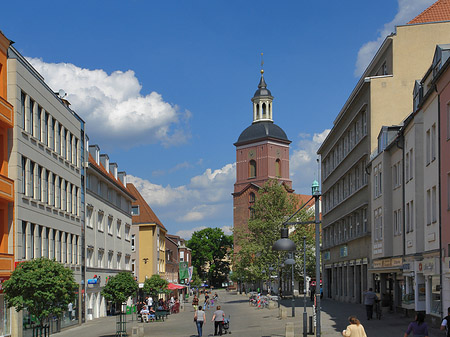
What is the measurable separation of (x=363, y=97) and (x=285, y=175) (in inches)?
3627

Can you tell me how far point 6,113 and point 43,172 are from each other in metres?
7.00

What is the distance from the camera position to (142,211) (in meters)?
82.5

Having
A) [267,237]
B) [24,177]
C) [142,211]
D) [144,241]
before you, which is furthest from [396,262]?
[142,211]

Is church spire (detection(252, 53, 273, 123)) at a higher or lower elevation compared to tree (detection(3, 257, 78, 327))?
higher

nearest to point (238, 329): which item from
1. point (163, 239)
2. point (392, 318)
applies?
point (392, 318)

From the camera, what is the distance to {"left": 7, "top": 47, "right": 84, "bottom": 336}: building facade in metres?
32.9

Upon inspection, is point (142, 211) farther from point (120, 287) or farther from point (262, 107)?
point (262, 107)

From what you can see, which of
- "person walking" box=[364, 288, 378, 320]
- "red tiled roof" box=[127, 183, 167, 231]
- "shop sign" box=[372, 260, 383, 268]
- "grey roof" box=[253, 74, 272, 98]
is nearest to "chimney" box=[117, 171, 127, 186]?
"red tiled roof" box=[127, 183, 167, 231]

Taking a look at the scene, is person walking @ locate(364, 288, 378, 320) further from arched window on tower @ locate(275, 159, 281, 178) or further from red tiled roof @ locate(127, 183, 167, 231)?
arched window on tower @ locate(275, 159, 281, 178)

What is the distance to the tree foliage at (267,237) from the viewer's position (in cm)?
7544

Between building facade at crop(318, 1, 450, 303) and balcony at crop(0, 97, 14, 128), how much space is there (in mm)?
18265

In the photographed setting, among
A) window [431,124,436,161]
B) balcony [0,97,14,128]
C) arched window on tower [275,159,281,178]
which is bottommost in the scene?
window [431,124,436,161]

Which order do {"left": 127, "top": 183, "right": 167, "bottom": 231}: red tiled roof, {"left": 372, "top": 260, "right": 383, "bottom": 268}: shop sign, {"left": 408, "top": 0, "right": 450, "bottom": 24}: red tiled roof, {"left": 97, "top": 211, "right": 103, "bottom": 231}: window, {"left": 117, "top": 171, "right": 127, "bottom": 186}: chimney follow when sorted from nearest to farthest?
{"left": 372, "top": 260, "right": 383, "bottom": 268}: shop sign → {"left": 408, "top": 0, "right": 450, "bottom": 24}: red tiled roof → {"left": 97, "top": 211, "right": 103, "bottom": 231}: window → {"left": 117, "top": 171, "right": 127, "bottom": 186}: chimney → {"left": 127, "top": 183, "right": 167, "bottom": 231}: red tiled roof

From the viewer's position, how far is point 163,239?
3602 inches
